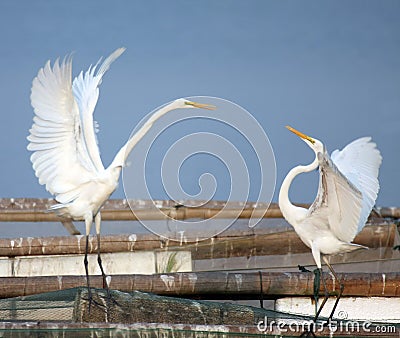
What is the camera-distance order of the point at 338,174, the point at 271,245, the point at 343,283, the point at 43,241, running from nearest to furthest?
the point at 338,174 < the point at 343,283 < the point at 43,241 < the point at 271,245

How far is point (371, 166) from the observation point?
5867 mm

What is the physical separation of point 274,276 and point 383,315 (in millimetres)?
783

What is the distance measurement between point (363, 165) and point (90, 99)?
1857mm

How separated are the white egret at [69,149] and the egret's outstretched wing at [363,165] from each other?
1039 millimetres

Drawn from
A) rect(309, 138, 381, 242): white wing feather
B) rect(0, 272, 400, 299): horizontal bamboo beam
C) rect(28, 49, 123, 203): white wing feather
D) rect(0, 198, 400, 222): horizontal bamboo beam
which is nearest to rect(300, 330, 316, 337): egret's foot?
rect(309, 138, 381, 242): white wing feather

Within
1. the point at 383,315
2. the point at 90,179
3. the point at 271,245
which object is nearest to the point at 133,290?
the point at 90,179

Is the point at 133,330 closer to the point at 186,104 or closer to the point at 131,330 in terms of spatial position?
the point at 131,330

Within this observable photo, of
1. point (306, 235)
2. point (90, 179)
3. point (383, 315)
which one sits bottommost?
point (383, 315)

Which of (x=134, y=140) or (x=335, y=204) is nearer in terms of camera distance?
(x=335, y=204)

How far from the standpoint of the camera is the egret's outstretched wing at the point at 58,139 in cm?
528

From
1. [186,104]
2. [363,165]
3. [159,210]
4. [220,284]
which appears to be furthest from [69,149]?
[159,210]

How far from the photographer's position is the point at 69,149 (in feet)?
17.8

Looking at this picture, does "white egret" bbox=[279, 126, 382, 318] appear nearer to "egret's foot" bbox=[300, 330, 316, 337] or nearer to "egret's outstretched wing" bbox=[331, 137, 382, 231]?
"egret's outstretched wing" bbox=[331, 137, 382, 231]

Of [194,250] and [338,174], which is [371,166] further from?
[194,250]
